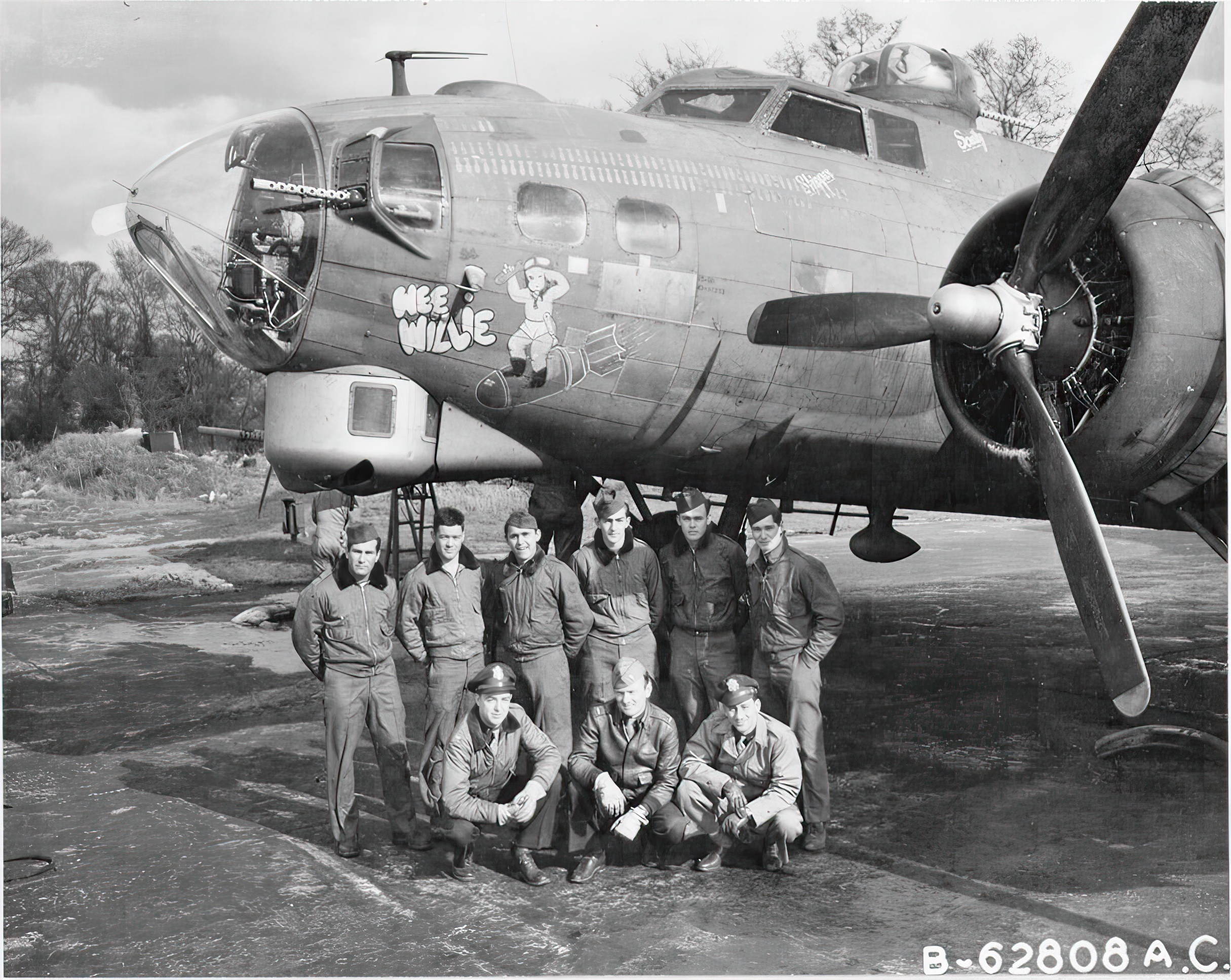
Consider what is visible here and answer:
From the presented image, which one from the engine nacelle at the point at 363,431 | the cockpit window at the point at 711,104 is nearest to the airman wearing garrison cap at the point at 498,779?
the engine nacelle at the point at 363,431

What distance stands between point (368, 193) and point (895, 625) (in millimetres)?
8608

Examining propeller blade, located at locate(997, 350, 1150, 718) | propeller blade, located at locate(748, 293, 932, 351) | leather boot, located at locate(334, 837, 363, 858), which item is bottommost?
leather boot, located at locate(334, 837, 363, 858)

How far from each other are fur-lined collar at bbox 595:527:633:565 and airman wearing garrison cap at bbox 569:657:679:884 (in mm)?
1120

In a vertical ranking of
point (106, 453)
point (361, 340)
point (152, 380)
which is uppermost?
point (361, 340)

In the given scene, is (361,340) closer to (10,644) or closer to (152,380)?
(10,644)

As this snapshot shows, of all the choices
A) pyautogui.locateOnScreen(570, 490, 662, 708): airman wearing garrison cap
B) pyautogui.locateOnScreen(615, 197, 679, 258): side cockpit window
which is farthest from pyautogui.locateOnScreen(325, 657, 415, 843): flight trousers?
pyautogui.locateOnScreen(615, 197, 679, 258): side cockpit window

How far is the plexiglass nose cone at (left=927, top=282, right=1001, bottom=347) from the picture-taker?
20.0 ft

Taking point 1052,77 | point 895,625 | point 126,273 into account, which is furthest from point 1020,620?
point 126,273

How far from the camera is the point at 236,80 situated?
8.16 m

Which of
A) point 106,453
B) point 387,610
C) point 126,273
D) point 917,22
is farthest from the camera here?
point 106,453

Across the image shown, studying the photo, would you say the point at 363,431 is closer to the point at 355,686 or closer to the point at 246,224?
the point at 246,224

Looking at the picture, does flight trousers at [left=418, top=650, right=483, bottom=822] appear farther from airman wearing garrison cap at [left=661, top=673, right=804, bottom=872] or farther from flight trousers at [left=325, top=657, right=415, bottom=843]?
airman wearing garrison cap at [left=661, top=673, right=804, bottom=872]

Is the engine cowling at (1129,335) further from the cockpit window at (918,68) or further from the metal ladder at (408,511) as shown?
the metal ladder at (408,511)

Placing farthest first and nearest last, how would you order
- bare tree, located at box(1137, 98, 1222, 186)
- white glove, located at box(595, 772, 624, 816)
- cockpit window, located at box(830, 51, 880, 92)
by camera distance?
bare tree, located at box(1137, 98, 1222, 186) → cockpit window, located at box(830, 51, 880, 92) → white glove, located at box(595, 772, 624, 816)
